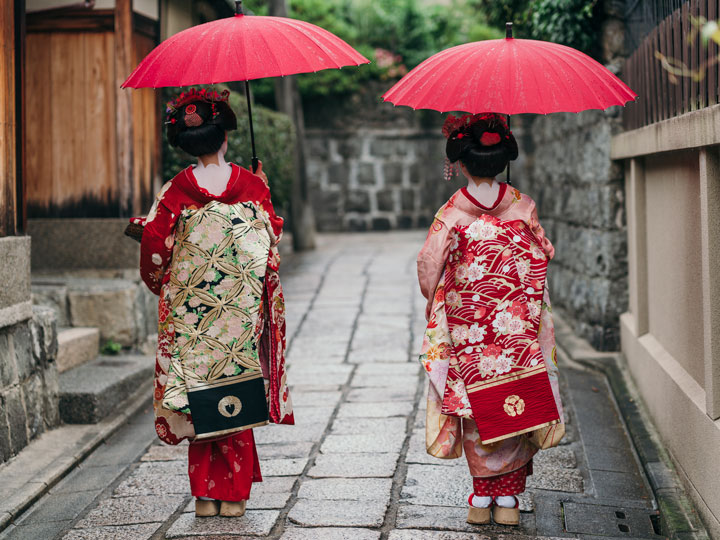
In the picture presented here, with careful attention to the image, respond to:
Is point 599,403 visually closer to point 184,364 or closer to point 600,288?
point 600,288

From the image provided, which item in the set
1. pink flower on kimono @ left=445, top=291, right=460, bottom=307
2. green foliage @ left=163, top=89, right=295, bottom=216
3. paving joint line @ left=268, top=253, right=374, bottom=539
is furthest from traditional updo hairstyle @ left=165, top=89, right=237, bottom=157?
green foliage @ left=163, top=89, right=295, bottom=216

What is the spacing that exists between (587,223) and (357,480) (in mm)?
3611

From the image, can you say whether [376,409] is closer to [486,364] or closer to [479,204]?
[486,364]

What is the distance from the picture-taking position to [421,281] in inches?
152

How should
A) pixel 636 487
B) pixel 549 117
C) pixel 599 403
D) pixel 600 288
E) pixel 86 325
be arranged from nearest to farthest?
pixel 636 487, pixel 599 403, pixel 86 325, pixel 600 288, pixel 549 117

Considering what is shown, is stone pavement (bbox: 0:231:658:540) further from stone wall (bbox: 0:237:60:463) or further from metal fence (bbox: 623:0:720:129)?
metal fence (bbox: 623:0:720:129)

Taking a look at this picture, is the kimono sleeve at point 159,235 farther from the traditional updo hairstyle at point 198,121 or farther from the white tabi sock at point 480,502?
the white tabi sock at point 480,502

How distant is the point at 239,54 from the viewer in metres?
3.83

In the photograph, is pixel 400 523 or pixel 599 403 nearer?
pixel 400 523

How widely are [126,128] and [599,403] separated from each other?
152 inches

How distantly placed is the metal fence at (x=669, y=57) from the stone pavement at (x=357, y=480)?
179cm

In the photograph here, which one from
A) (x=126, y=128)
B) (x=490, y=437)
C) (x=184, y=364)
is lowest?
(x=490, y=437)

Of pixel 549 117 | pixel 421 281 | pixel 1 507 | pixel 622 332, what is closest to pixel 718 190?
pixel 421 281

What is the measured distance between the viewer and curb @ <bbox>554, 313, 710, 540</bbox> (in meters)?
3.81
